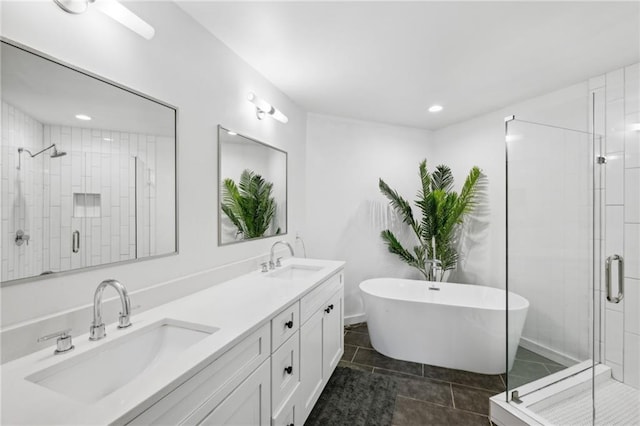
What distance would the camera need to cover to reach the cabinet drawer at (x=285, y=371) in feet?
4.25

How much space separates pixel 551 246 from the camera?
190cm

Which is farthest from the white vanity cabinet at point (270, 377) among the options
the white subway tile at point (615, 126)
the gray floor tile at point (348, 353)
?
the white subway tile at point (615, 126)

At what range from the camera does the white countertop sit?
0.62 meters

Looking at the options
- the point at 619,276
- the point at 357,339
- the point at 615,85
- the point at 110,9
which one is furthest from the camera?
the point at 357,339

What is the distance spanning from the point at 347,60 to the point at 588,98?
2.01 m

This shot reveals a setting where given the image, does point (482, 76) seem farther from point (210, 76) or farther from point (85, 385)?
point (85, 385)

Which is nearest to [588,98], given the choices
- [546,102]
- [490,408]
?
[546,102]

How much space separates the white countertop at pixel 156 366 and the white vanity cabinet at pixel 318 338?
0.22 metres

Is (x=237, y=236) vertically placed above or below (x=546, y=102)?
below

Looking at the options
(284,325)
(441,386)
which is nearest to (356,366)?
(441,386)

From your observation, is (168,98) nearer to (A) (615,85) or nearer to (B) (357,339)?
(B) (357,339)

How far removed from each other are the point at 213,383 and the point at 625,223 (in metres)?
2.90

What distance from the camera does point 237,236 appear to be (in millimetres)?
1974

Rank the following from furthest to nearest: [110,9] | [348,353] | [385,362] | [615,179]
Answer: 1. [348,353]
2. [385,362]
3. [615,179]
4. [110,9]
